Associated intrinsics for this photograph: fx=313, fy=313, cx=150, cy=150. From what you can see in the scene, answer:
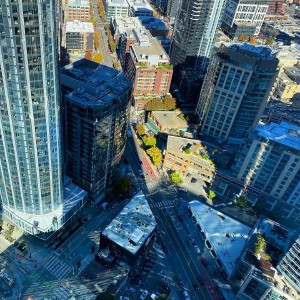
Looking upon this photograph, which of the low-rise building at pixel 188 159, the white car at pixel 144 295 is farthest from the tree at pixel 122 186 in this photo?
the white car at pixel 144 295

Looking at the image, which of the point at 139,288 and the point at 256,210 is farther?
the point at 256,210

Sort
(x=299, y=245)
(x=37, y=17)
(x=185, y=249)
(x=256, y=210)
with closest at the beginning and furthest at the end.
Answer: (x=37, y=17) → (x=299, y=245) → (x=185, y=249) → (x=256, y=210)

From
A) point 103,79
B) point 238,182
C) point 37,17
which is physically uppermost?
point 37,17

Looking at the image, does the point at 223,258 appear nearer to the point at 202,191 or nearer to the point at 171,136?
the point at 202,191

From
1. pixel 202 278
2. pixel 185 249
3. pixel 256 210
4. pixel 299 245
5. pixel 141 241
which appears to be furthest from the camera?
pixel 256 210

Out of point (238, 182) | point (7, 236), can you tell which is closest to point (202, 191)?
point (238, 182)

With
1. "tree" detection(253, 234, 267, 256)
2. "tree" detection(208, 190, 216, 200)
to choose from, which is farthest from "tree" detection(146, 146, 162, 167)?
"tree" detection(253, 234, 267, 256)

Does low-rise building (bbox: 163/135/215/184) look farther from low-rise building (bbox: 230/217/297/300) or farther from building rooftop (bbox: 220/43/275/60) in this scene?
building rooftop (bbox: 220/43/275/60)

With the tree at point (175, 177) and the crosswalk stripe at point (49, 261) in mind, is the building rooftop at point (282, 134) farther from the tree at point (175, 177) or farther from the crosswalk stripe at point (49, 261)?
the crosswalk stripe at point (49, 261)

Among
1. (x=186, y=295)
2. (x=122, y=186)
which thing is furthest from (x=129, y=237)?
(x=122, y=186)
